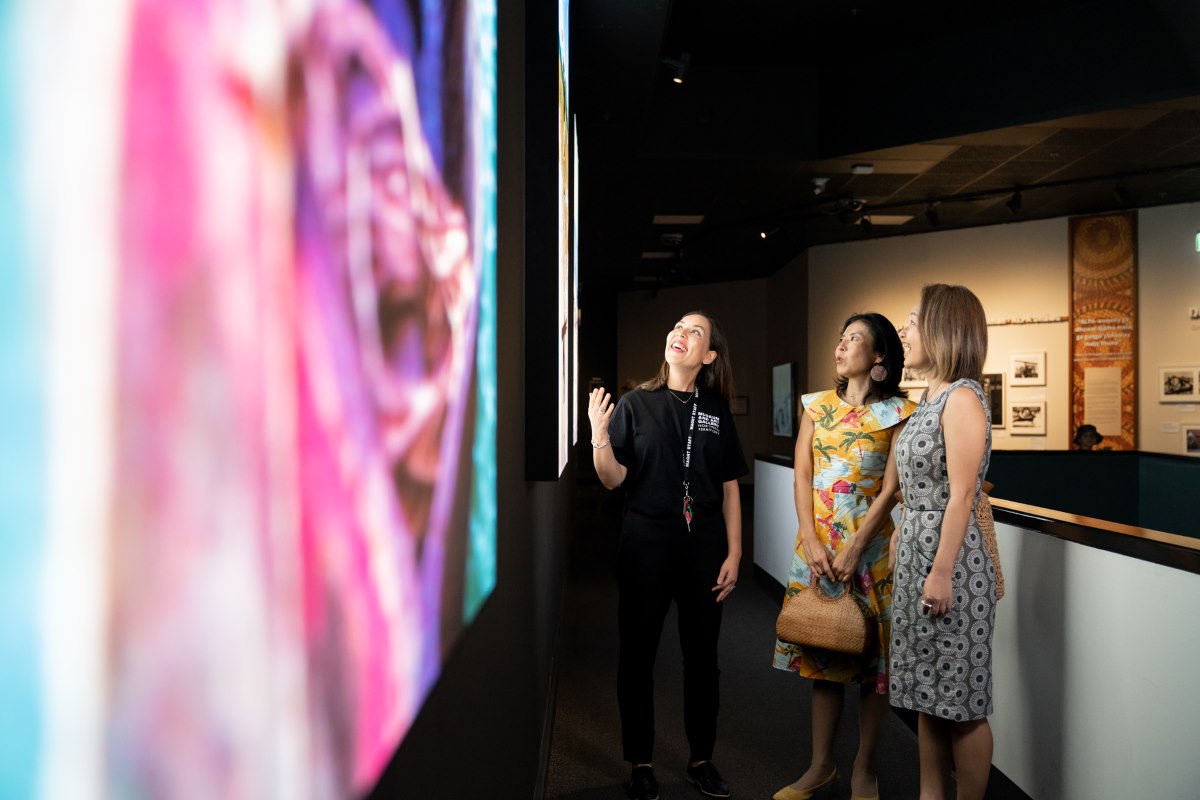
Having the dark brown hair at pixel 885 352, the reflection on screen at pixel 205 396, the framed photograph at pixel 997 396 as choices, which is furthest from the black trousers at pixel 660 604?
the framed photograph at pixel 997 396

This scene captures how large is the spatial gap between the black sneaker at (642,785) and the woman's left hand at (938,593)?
1.30 meters

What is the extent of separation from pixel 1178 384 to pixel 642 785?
27.6 ft

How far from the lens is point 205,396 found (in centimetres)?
36

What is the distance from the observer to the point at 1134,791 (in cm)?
253

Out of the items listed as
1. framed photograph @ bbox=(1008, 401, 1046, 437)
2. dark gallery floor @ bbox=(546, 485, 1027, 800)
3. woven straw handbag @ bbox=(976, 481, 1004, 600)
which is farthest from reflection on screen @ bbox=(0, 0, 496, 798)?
framed photograph @ bbox=(1008, 401, 1046, 437)

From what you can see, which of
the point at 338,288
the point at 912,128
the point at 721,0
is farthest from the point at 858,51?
the point at 338,288

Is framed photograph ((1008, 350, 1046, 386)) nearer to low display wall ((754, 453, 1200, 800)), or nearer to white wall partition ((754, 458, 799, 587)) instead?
white wall partition ((754, 458, 799, 587))

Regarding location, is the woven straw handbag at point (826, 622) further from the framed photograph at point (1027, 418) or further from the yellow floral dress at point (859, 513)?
the framed photograph at point (1027, 418)

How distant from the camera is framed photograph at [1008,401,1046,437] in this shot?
970cm

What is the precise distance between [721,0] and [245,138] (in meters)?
6.85

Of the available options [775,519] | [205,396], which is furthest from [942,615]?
[775,519]

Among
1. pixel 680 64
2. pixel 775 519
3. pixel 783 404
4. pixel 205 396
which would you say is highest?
pixel 680 64

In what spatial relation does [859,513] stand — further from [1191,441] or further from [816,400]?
[1191,441]

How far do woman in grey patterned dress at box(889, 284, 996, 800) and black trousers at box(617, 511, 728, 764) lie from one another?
2.43ft
